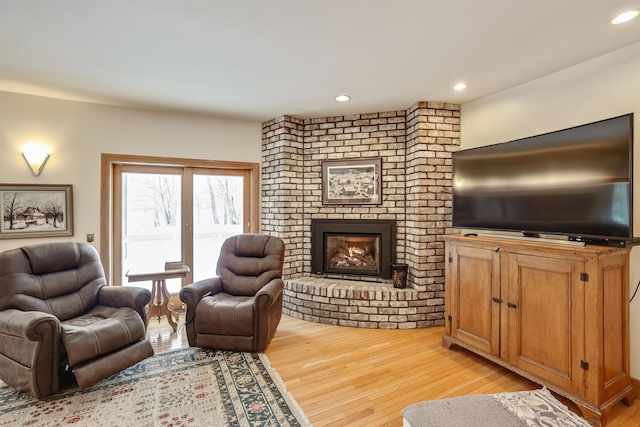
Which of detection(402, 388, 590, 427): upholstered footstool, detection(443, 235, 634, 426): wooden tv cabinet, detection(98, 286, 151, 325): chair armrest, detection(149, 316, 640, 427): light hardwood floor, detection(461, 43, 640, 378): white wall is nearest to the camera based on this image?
detection(402, 388, 590, 427): upholstered footstool

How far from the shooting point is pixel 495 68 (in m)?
2.55

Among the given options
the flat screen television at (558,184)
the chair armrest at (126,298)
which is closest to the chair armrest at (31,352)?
the chair armrest at (126,298)

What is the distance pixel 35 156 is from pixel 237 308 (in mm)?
2674

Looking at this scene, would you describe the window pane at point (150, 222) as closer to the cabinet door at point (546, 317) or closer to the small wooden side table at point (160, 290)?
the small wooden side table at point (160, 290)

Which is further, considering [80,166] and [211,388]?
[80,166]

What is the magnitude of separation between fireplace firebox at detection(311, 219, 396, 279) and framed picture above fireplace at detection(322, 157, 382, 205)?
277 mm

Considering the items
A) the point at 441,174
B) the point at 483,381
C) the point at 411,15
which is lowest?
the point at 483,381

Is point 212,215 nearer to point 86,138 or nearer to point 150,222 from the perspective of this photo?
point 150,222

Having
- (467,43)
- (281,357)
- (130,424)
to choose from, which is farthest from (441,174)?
(130,424)

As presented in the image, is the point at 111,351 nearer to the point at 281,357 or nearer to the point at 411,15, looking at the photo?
the point at 281,357

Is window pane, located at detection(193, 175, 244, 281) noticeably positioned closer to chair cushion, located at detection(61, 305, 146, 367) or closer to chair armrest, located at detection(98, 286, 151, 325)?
chair armrest, located at detection(98, 286, 151, 325)

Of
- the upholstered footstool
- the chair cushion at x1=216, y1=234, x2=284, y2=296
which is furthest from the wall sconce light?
the upholstered footstool

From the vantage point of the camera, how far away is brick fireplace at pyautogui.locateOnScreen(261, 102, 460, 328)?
11.3ft

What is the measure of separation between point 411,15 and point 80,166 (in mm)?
3648
